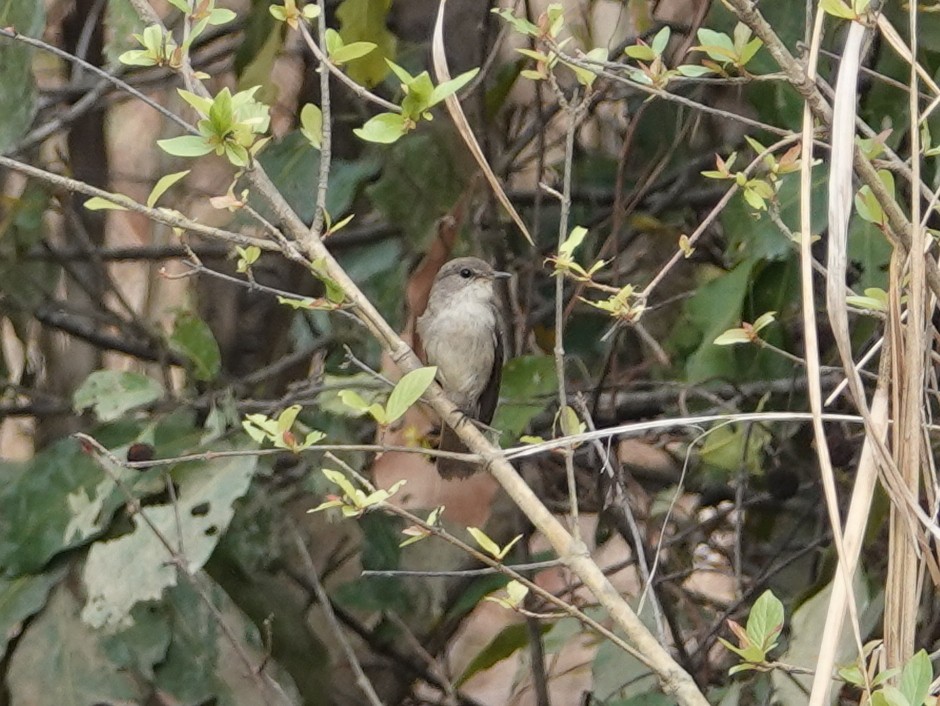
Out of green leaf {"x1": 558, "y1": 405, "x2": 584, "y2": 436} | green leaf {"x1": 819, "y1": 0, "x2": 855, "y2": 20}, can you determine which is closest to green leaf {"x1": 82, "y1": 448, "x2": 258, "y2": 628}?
green leaf {"x1": 558, "y1": 405, "x2": 584, "y2": 436}

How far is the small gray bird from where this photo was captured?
4.43m

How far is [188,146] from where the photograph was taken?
6.95 ft

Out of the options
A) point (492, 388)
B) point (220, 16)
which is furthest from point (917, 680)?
point (492, 388)

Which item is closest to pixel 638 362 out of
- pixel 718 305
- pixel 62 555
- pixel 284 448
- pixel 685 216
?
pixel 685 216

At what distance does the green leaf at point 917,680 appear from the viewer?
1.64 meters

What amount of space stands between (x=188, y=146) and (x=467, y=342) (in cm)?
250

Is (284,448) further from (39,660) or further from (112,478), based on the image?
(39,660)

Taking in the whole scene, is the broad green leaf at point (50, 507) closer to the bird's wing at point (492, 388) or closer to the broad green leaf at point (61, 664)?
the broad green leaf at point (61, 664)

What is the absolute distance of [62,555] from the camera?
3307mm

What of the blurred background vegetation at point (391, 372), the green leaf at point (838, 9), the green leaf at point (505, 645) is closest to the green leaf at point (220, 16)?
the blurred background vegetation at point (391, 372)

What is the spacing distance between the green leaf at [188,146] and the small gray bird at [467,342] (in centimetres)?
225

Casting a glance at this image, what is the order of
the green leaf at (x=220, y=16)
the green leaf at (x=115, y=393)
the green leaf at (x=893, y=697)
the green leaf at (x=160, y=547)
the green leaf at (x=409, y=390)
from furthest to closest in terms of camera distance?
→ the green leaf at (x=115, y=393) < the green leaf at (x=160, y=547) < the green leaf at (x=220, y=16) < the green leaf at (x=409, y=390) < the green leaf at (x=893, y=697)

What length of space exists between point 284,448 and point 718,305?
1354mm

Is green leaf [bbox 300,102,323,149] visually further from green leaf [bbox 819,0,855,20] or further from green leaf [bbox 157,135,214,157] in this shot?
green leaf [bbox 819,0,855,20]
